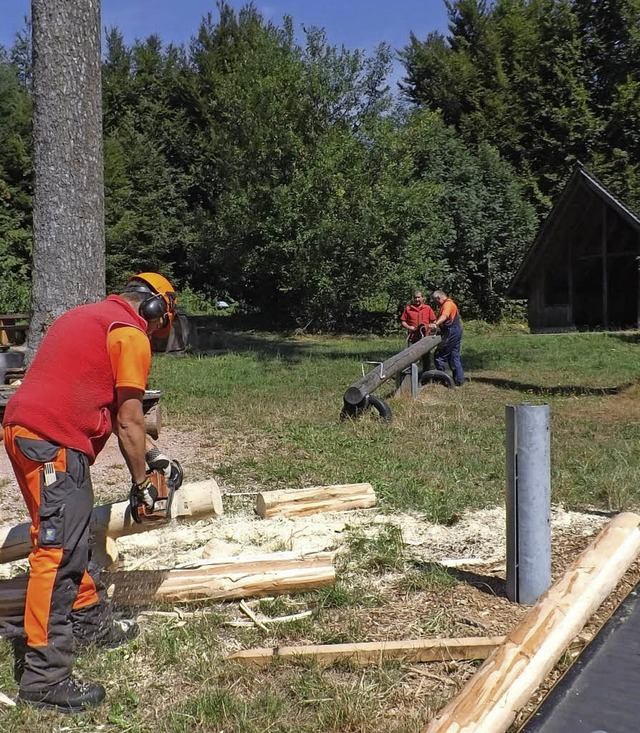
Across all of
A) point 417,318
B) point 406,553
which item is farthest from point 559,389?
point 406,553

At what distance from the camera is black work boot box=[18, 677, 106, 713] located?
3.47 m

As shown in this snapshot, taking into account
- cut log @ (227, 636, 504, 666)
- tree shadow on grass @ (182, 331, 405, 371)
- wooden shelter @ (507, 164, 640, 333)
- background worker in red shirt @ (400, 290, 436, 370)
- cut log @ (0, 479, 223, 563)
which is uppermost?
wooden shelter @ (507, 164, 640, 333)

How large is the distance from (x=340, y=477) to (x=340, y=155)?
19831 millimetres

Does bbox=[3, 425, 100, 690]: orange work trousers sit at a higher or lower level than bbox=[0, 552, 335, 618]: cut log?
higher

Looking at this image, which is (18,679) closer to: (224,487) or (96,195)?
(224,487)

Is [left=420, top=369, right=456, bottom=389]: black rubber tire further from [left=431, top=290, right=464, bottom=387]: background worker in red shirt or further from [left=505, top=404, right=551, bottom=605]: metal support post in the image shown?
[left=505, top=404, right=551, bottom=605]: metal support post

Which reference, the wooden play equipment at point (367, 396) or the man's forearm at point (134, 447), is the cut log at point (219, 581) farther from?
the wooden play equipment at point (367, 396)

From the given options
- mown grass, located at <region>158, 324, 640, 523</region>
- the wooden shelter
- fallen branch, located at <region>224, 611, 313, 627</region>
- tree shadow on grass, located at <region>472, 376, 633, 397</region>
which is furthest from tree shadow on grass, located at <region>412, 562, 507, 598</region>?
the wooden shelter

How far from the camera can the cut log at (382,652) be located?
3803mm

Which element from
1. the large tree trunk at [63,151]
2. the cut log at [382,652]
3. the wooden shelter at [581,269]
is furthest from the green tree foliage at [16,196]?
the cut log at [382,652]

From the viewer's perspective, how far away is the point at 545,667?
11.5ft

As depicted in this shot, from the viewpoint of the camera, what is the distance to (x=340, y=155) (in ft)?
84.3

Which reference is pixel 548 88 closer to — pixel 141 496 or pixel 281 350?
pixel 281 350

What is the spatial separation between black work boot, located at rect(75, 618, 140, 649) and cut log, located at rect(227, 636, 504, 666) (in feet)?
2.01
